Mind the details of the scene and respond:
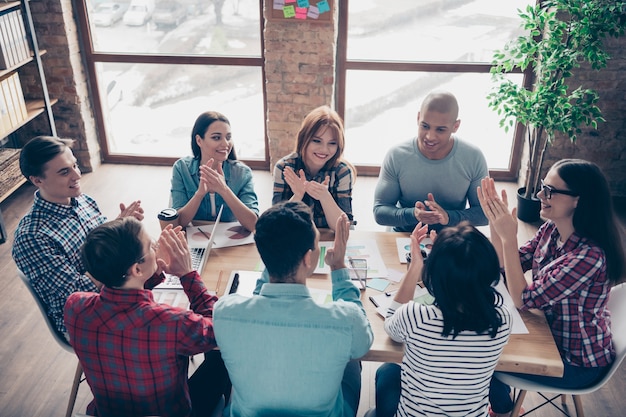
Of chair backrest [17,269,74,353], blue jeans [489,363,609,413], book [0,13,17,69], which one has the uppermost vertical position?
book [0,13,17,69]

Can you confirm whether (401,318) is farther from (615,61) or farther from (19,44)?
(19,44)

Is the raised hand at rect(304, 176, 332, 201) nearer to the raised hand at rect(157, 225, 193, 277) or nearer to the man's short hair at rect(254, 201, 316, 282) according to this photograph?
the raised hand at rect(157, 225, 193, 277)

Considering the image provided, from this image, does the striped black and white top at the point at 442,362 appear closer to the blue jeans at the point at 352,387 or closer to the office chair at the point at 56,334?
the blue jeans at the point at 352,387

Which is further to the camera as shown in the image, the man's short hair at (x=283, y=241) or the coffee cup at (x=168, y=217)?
the coffee cup at (x=168, y=217)

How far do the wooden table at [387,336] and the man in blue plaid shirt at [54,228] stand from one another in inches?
18.0

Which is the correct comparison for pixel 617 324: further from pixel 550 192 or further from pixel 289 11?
pixel 289 11

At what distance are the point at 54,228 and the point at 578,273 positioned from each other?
2.01m

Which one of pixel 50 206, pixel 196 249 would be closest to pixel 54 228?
pixel 50 206

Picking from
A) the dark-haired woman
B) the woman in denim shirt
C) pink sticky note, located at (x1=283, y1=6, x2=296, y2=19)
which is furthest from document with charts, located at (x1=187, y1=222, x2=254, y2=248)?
pink sticky note, located at (x1=283, y1=6, x2=296, y2=19)

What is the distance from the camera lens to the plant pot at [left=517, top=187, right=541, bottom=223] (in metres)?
4.23

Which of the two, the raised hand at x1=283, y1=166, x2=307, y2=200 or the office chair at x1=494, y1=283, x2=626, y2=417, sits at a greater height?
the raised hand at x1=283, y1=166, x2=307, y2=200

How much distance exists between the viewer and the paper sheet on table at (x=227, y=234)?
2.50 m

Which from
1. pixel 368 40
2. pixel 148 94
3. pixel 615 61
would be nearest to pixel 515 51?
pixel 615 61

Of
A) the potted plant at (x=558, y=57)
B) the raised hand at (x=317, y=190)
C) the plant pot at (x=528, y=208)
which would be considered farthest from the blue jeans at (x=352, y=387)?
the plant pot at (x=528, y=208)
